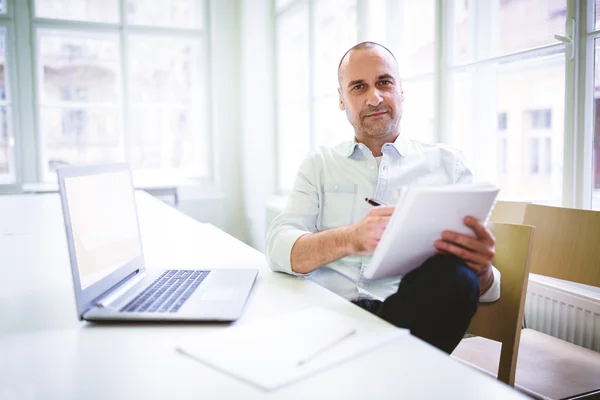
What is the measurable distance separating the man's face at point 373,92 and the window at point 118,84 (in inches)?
141

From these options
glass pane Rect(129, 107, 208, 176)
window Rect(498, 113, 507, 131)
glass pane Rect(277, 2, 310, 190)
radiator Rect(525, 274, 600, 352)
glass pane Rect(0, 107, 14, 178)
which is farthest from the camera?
glass pane Rect(129, 107, 208, 176)

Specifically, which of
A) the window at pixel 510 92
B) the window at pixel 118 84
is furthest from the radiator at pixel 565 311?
the window at pixel 118 84

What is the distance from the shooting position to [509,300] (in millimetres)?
1306

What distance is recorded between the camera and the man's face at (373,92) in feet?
5.16

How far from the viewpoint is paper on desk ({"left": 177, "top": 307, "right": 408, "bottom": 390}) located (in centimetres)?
64

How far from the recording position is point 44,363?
71 cm

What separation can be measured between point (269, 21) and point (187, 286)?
4079mm

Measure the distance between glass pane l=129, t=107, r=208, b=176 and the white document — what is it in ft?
14.0

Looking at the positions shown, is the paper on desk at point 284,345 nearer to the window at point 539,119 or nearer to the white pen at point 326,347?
the white pen at point 326,347

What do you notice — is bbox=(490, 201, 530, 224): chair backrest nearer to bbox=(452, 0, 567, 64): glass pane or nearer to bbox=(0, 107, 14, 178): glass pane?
bbox=(452, 0, 567, 64): glass pane

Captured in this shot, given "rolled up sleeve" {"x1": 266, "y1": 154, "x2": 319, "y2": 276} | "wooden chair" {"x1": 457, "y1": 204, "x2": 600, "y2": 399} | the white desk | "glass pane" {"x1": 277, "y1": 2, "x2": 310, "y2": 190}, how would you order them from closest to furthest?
the white desk → "rolled up sleeve" {"x1": 266, "y1": 154, "x2": 319, "y2": 276} → "wooden chair" {"x1": 457, "y1": 204, "x2": 600, "y2": 399} → "glass pane" {"x1": 277, "y1": 2, "x2": 310, "y2": 190}

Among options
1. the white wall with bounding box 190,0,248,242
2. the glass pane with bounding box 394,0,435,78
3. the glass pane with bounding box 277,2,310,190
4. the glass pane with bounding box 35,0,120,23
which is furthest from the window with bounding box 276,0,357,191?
the glass pane with bounding box 35,0,120,23

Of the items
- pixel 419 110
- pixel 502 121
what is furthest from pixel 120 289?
pixel 419 110

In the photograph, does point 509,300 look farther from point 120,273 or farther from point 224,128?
point 224,128
